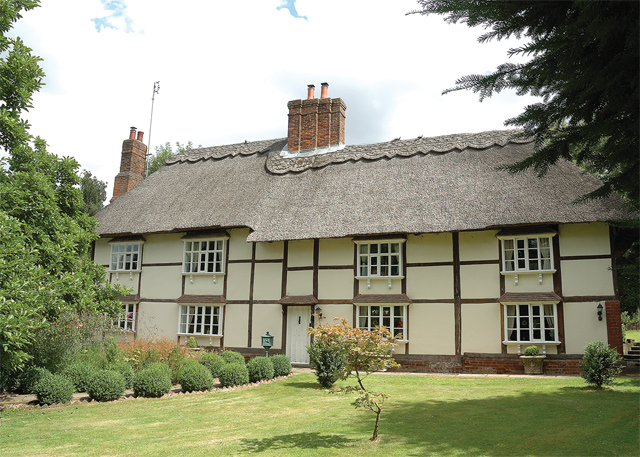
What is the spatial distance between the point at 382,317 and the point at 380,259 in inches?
73.9

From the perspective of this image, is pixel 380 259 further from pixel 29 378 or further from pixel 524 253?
pixel 29 378

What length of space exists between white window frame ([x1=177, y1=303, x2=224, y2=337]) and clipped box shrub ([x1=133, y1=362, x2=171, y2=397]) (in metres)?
7.18

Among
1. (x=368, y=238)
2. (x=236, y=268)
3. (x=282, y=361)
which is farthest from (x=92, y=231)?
(x=368, y=238)

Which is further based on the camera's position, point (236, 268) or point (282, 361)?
point (236, 268)

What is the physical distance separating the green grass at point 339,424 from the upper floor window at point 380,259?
561cm

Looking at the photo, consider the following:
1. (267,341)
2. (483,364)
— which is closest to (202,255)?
(267,341)

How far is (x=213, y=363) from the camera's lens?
1430 cm

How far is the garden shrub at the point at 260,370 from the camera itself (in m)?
14.1

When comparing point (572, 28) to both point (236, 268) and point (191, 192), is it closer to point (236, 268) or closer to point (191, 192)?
point (236, 268)

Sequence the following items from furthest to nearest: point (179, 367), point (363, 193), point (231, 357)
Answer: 1. point (363, 193)
2. point (231, 357)
3. point (179, 367)

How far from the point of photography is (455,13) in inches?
171

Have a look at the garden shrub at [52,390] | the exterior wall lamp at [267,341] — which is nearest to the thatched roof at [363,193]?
the exterior wall lamp at [267,341]

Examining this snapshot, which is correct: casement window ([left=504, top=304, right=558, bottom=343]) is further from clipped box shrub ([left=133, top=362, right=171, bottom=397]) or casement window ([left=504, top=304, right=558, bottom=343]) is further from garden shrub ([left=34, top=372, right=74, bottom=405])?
garden shrub ([left=34, top=372, right=74, bottom=405])

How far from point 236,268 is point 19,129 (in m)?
9.95
